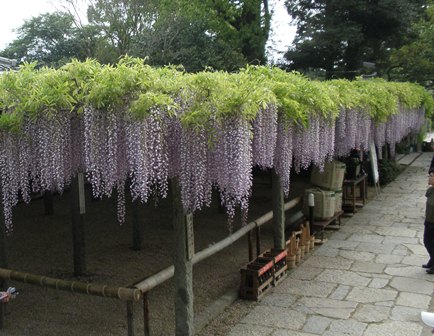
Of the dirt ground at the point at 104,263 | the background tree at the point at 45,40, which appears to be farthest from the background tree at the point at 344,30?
the background tree at the point at 45,40

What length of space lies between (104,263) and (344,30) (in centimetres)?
1207

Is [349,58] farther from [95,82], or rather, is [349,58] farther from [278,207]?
[95,82]

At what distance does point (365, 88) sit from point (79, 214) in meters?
5.42

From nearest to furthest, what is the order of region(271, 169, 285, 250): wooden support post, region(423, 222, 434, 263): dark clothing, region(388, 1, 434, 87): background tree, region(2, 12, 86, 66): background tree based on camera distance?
region(423, 222, 434, 263): dark clothing < region(271, 169, 285, 250): wooden support post < region(388, 1, 434, 87): background tree < region(2, 12, 86, 66): background tree

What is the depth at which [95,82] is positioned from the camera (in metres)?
3.64

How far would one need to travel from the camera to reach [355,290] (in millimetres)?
6160

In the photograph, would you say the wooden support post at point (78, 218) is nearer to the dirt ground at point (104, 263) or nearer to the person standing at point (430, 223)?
the dirt ground at point (104, 263)

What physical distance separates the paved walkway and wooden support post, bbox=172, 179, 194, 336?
0.62 meters

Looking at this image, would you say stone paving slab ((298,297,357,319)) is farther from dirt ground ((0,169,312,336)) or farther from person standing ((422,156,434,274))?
person standing ((422,156,434,274))

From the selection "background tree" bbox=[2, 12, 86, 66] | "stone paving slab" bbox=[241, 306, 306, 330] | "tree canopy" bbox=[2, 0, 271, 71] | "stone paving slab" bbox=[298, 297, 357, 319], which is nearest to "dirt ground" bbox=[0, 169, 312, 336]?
"stone paving slab" bbox=[241, 306, 306, 330]

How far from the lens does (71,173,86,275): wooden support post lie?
654cm

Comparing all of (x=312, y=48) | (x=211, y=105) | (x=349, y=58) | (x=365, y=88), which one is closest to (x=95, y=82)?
(x=211, y=105)

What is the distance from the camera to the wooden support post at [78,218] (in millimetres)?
6535

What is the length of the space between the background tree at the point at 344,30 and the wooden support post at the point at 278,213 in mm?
10792
